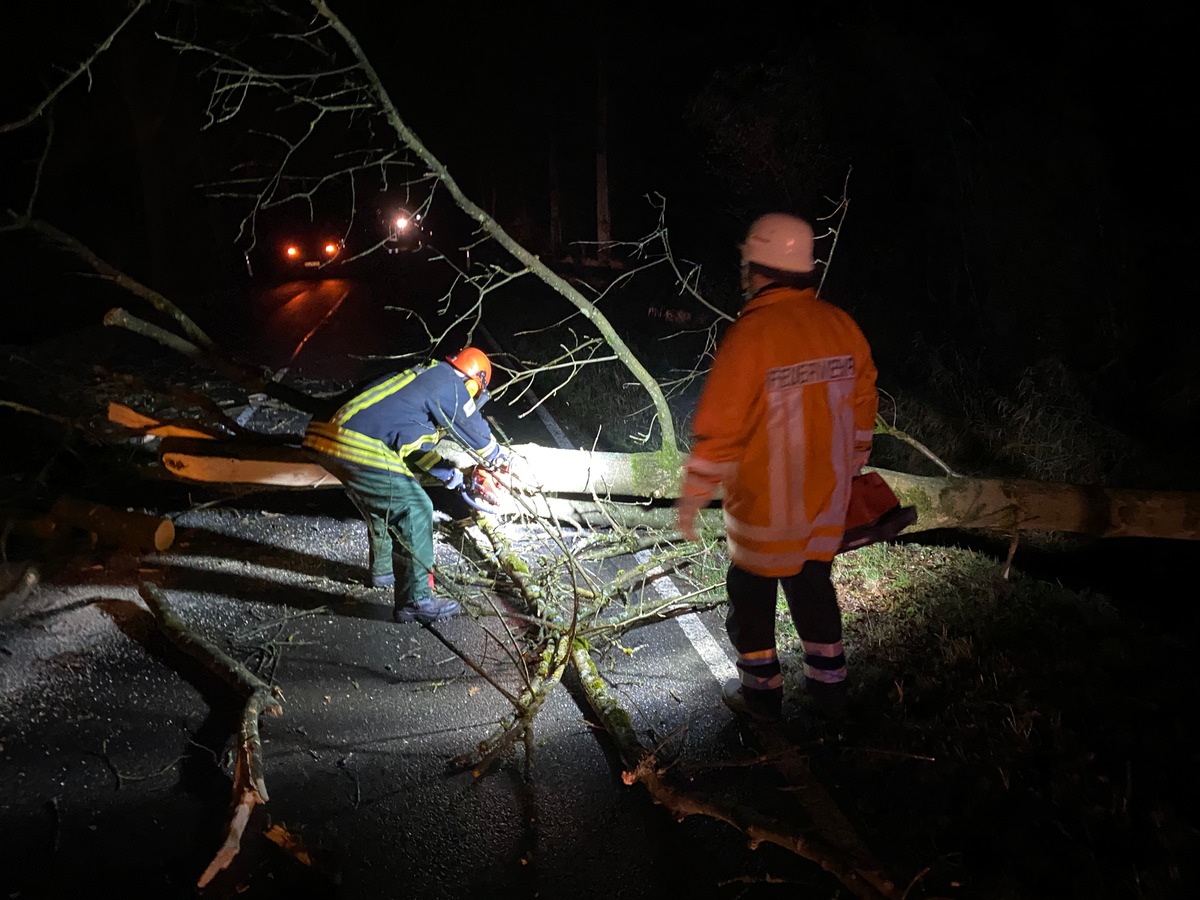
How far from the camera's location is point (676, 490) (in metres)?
4.62

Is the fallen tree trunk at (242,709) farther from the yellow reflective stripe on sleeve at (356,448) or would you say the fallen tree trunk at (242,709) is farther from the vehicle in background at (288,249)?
the vehicle in background at (288,249)

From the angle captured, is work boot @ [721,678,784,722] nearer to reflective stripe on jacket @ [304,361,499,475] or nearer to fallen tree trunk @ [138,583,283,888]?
fallen tree trunk @ [138,583,283,888]

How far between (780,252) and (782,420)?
22.2 inches

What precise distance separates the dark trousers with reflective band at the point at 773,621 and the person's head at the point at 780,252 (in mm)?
1011

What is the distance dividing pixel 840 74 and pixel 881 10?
741 millimetres

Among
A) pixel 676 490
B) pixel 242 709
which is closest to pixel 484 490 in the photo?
pixel 676 490

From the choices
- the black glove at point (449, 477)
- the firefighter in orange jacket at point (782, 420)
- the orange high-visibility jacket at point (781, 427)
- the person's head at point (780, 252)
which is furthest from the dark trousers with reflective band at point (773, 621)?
the black glove at point (449, 477)

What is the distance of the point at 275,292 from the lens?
17.6m

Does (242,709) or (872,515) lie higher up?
(872,515)

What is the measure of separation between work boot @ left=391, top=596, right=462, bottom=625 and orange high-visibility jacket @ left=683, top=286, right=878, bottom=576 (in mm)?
2015

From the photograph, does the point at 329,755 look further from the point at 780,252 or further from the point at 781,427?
the point at 780,252


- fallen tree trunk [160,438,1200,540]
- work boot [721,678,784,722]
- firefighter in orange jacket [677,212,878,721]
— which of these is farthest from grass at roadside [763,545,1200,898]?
firefighter in orange jacket [677,212,878,721]

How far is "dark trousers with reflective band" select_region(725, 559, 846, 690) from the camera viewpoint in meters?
2.81

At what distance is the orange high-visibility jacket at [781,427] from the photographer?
249 cm
